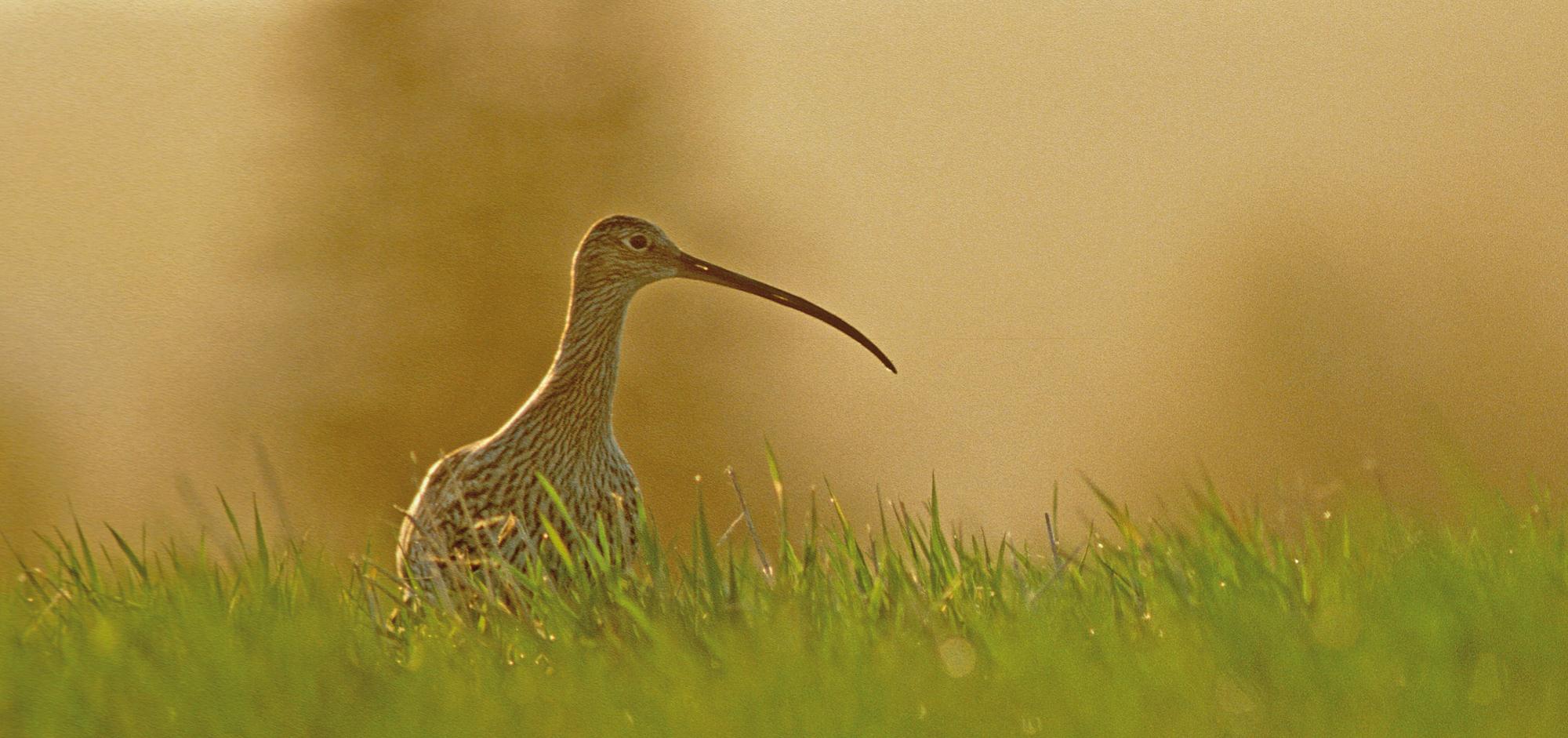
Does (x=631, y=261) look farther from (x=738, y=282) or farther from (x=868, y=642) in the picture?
(x=868, y=642)

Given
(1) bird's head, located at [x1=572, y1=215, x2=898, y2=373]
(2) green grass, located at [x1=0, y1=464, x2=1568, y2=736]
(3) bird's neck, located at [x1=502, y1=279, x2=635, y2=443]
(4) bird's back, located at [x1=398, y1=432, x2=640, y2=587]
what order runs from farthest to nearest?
1. (1) bird's head, located at [x1=572, y1=215, x2=898, y2=373]
2. (3) bird's neck, located at [x1=502, y1=279, x2=635, y2=443]
3. (4) bird's back, located at [x1=398, y1=432, x2=640, y2=587]
4. (2) green grass, located at [x1=0, y1=464, x2=1568, y2=736]

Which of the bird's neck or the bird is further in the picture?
the bird's neck

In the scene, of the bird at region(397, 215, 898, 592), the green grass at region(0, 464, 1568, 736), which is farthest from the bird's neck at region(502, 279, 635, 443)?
the green grass at region(0, 464, 1568, 736)

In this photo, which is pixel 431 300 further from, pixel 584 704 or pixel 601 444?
pixel 584 704

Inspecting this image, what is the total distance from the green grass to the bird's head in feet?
5.87

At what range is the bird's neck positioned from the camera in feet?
19.6

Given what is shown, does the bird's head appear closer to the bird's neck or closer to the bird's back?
the bird's neck

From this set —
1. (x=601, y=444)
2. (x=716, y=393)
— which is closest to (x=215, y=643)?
(x=601, y=444)

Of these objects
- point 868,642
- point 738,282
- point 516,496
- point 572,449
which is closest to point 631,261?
point 738,282

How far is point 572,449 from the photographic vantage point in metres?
5.92

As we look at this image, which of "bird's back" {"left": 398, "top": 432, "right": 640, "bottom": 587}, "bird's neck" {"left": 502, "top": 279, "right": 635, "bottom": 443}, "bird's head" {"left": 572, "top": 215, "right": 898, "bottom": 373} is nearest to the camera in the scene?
"bird's back" {"left": 398, "top": 432, "right": 640, "bottom": 587}

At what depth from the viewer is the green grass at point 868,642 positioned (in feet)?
10.6

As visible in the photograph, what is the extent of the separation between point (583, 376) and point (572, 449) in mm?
378

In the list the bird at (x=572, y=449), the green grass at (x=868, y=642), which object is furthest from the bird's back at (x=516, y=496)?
the green grass at (x=868, y=642)
